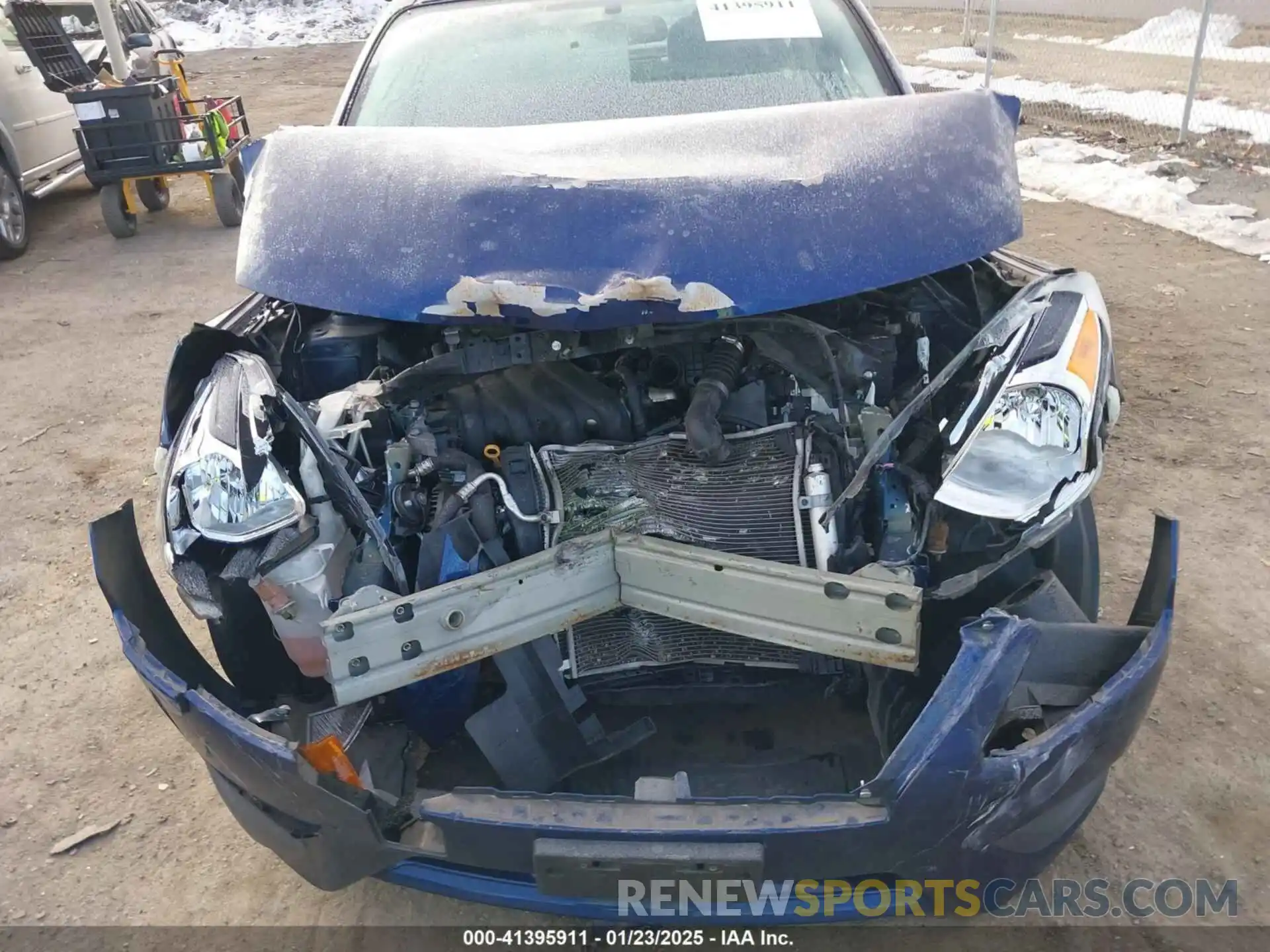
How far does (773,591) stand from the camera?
1758 millimetres

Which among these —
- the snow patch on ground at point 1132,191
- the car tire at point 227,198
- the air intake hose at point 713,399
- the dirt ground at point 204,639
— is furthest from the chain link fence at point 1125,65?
the air intake hose at point 713,399

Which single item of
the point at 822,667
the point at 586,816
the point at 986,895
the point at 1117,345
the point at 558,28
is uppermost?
the point at 558,28

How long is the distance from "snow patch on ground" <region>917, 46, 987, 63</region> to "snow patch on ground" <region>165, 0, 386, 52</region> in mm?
11804

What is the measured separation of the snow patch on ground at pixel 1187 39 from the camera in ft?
30.6

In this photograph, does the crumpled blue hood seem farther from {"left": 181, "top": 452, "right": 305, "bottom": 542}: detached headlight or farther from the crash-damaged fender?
the crash-damaged fender

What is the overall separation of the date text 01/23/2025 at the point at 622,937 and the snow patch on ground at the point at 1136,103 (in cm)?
647

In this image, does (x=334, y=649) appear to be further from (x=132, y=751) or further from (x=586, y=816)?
(x=132, y=751)

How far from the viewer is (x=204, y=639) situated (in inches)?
117

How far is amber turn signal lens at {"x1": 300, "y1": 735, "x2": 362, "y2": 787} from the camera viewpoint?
1.64m

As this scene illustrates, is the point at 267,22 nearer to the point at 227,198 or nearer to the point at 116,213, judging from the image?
the point at 227,198

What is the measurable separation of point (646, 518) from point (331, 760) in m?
0.80

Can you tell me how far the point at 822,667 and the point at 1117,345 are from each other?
3.49 metres

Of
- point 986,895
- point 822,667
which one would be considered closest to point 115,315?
point 822,667

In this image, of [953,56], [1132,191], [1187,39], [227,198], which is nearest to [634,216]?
[1132,191]
